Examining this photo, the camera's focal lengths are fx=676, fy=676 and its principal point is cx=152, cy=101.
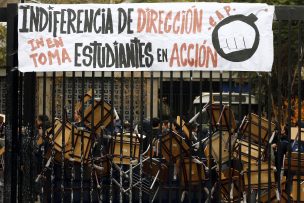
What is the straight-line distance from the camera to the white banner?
5.82 meters

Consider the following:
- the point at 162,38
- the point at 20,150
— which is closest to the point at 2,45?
the point at 20,150

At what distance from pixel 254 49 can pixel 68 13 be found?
165 cm

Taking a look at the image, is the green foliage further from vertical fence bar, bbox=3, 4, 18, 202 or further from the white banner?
the white banner

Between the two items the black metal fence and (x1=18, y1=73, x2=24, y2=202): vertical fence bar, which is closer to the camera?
the black metal fence

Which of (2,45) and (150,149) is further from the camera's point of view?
(2,45)

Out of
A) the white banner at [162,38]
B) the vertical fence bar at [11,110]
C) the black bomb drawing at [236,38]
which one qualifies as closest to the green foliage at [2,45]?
the vertical fence bar at [11,110]

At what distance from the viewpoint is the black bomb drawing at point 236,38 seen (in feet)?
19.1

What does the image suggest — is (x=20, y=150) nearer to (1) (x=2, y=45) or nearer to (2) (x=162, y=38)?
(2) (x=162, y=38)

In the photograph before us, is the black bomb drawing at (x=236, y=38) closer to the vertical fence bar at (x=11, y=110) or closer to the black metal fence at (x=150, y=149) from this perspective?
the black metal fence at (x=150, y=149)

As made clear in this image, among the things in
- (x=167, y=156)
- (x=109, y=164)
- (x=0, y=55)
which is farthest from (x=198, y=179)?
(x=0, y=55)

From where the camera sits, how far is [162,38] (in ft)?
19.1

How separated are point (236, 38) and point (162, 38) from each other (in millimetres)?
638

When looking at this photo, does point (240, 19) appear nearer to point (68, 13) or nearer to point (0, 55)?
point (68, 13)

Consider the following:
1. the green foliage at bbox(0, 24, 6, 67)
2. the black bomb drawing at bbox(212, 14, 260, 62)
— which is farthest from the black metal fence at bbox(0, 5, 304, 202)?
the green foliage at bbox(0, 24, 6, 67)
